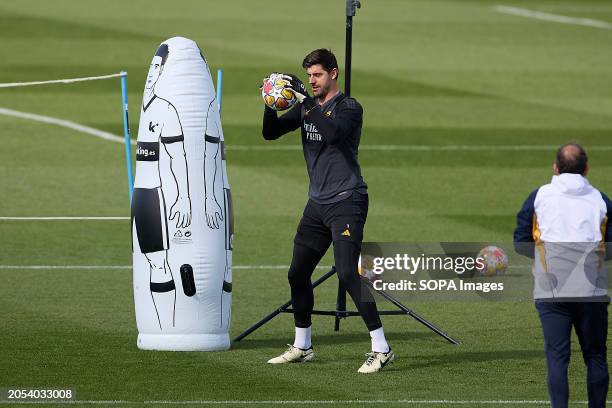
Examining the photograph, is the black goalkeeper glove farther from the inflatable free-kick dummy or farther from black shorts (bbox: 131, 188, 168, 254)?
Answer: black shorts (bbox: 131, 188, 168, 254)

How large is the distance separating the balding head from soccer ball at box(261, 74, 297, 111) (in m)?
2.60

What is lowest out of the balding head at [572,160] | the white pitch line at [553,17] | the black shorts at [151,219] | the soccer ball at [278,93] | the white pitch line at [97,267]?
the white pitch line at [97,267]

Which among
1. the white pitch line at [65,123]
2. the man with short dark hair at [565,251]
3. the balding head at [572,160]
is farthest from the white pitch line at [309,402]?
the white pitch line at [65,123]

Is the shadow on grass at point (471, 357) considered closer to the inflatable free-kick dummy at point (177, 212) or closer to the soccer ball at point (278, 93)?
the inflatable free-kick dummy at point (177, 212)

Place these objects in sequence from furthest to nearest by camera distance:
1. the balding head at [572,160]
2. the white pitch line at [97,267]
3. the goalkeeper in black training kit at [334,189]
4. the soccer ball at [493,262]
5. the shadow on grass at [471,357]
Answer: the white pitch line at [97,267], the soccer ball at [493,262], the shadow on grass at [471,357], the goalkeeper in black training kit at [334,189], the balding head at [572,160]

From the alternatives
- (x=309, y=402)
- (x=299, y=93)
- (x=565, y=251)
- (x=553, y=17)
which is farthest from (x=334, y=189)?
(x=553, y=17)

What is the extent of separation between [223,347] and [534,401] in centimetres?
275

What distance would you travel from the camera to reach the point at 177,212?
38.0ft

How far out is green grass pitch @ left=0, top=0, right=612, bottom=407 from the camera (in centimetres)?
1099

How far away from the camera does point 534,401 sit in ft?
33.0

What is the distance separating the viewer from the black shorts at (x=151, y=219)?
11.6 m

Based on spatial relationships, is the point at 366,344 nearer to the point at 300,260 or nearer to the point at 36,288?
the point at 300,260

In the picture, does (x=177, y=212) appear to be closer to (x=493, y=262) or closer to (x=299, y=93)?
(x=299, y=93)

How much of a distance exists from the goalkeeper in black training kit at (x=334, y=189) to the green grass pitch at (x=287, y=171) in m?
0.56
